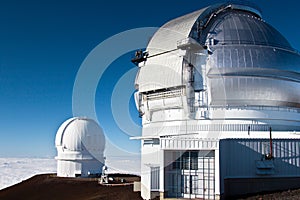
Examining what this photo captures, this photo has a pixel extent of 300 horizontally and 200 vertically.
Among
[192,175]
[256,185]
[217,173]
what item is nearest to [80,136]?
[192,175]

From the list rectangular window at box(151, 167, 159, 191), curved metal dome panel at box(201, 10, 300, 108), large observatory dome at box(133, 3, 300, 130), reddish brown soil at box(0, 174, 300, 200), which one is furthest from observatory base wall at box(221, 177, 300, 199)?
reddish brown soil at box(0, 174, 300, 200)

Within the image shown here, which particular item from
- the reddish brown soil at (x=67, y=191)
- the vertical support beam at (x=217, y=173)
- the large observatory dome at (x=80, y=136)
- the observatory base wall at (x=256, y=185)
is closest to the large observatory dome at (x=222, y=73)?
the observatory base wall at (x=256, y=185)

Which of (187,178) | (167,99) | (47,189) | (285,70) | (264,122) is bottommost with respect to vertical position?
(47,189)

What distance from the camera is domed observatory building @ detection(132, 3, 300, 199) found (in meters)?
18.8

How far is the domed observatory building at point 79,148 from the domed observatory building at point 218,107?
45.2 ft

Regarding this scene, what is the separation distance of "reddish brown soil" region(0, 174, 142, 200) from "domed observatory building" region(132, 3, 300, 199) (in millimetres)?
2579

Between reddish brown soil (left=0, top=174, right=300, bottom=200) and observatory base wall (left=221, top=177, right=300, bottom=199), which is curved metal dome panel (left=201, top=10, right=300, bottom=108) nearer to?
observatory base wall (left=221, top=177, right=300, bottom=199)

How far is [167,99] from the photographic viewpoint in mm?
23609

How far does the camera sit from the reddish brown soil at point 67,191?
78.1 ft

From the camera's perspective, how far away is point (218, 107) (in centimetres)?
2200

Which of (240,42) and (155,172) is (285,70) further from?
(155,172)

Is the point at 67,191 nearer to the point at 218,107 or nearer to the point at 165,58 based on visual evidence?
the point at 165,58

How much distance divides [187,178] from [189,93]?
19.4 feet

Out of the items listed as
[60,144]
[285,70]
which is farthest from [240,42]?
[60,144]
